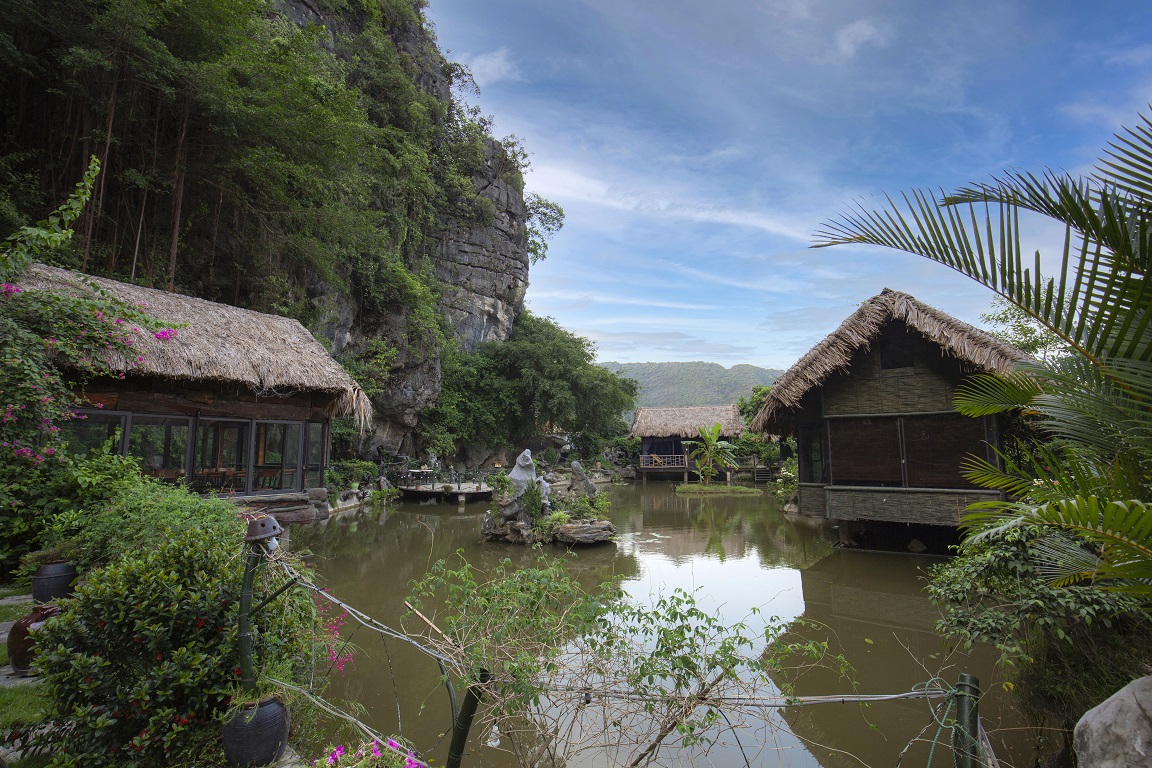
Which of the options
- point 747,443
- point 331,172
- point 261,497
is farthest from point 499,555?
point 747,443

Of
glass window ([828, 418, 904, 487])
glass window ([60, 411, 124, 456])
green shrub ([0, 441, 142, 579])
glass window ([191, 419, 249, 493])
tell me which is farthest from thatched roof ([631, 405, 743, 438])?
green shrub ([0, 441, 142, 579])

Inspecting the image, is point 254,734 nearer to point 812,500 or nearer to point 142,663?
point 142,663

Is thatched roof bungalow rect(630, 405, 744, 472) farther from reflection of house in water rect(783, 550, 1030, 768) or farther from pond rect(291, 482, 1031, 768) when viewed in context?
reflection of house in water rect(783, 550, 1030, 768)

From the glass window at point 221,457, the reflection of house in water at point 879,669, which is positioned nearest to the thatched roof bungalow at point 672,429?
the reflection of house in water at point 879,669

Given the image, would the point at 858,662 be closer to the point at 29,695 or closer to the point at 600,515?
the point at 29,695

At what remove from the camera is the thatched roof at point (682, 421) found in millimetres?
26359

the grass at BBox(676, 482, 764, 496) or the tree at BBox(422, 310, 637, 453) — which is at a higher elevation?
the tree at BBox(422, 310, 637, 453)

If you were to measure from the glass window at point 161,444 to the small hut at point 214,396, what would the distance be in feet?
0.04

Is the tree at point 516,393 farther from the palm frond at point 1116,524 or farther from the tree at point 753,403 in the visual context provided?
the palm frond at point 1116,524

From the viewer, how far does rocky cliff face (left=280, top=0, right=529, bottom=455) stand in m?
17.7

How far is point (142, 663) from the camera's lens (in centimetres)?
253

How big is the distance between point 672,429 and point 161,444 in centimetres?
2160

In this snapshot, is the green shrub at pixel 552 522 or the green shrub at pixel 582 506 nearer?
the green shrub at pixel 552 522

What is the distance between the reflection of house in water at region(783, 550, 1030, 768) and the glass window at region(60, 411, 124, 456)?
805 centimetres
